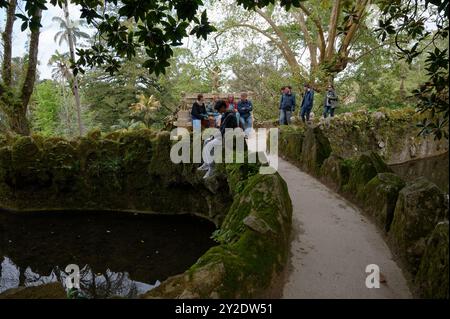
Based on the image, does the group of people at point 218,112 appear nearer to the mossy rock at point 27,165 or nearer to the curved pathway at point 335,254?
the curved pathway at point 335,254

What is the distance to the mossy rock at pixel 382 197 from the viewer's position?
17.6ft

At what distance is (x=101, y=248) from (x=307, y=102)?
8568 millimetres

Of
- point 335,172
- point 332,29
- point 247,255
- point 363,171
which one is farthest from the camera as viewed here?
point 332,29

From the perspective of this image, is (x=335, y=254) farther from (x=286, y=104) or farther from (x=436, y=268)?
(x=286, y=104)

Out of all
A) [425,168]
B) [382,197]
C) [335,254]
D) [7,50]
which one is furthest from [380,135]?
[7,50]

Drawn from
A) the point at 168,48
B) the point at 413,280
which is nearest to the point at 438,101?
the point at 413,280

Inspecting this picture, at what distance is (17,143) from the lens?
1309 centimetres

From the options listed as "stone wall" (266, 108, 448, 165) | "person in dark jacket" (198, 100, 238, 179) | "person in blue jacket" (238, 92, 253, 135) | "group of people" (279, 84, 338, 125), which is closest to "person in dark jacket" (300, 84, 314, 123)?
"group of people" (279, 84, 338, 125)

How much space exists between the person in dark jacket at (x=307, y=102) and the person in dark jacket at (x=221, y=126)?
16.5ft

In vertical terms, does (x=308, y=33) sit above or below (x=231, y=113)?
above

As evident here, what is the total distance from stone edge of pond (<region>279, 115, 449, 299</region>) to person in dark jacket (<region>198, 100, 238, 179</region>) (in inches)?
98.9

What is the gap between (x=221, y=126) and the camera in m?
7.72

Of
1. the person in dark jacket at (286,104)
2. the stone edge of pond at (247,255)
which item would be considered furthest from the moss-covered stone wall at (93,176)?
the stone edge of pond at (247,255)

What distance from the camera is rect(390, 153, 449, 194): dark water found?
48.5 ft
